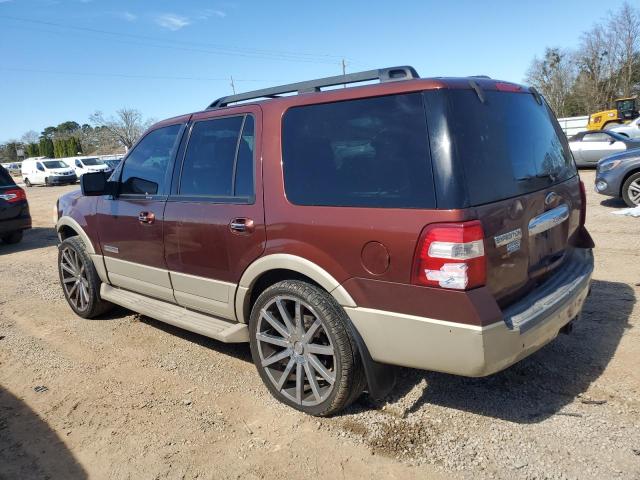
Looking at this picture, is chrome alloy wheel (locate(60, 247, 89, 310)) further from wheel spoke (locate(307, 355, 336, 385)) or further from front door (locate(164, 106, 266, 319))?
wheel spoke (locate(307, 355, 336, 385))

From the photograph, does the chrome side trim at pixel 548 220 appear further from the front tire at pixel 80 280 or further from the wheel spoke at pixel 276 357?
the front tire at pixel 80 280

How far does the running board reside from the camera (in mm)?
3445

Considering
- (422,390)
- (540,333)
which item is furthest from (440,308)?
(422,390)

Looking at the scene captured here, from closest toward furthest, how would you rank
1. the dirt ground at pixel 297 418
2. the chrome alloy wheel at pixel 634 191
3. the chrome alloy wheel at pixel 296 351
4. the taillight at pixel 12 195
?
the dirt ground at pixel 297 418, the chrome alloy wheel at pixel 296 351, the chrome alloy wheel at pixel 634 191, the taillight at pixel 12 195

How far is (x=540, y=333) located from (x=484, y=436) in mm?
669

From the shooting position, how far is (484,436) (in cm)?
277

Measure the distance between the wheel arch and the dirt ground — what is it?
0.67 m

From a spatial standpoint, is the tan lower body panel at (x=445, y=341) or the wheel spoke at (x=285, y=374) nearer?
the tan lower body panel at (x=445, y=341)

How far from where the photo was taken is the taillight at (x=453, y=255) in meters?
2.33

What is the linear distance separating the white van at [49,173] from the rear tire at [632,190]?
30060mm

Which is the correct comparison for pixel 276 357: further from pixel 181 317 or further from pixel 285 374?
pixel 181 317

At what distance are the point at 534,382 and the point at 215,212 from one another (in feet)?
7.99

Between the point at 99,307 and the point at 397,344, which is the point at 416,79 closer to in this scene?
the point at 397,344

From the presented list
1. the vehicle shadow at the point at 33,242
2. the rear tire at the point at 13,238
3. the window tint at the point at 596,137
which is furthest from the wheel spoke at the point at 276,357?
the window tint at the point at 596,137
